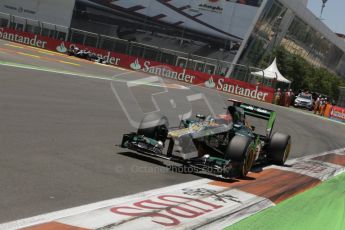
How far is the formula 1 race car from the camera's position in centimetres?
837

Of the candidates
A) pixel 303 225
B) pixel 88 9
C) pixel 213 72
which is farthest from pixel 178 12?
pixel 303 225

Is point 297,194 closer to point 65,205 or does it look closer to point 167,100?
point 65,205

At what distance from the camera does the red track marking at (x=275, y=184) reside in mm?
7949

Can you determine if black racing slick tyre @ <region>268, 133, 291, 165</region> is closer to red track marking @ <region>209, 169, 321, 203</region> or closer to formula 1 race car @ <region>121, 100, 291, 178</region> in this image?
red track marking @ <region>209, 169, 321, 203</region>

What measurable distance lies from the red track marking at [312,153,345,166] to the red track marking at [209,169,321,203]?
3.52 meters

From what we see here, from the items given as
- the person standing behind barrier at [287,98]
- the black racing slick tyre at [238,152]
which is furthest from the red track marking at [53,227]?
the person standing behind barrier at [287,98]

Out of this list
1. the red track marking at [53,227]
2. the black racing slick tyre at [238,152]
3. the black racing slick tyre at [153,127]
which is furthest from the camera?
the black racing slick tyre at [153,127]

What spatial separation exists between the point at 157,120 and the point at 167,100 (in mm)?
14128

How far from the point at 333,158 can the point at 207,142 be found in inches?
265

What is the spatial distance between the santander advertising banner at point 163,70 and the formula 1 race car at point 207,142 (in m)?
28.2

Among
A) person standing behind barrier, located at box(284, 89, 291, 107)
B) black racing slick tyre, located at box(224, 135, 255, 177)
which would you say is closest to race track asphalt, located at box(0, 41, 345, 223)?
black racing slick tyre, located at box(224, 135, 255, 177)

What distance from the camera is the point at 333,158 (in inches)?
565

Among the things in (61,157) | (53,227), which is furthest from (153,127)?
(53,227)

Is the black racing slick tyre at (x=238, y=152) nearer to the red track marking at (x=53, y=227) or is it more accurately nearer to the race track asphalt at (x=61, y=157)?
the race track asphalt at (x=61, y=157)
